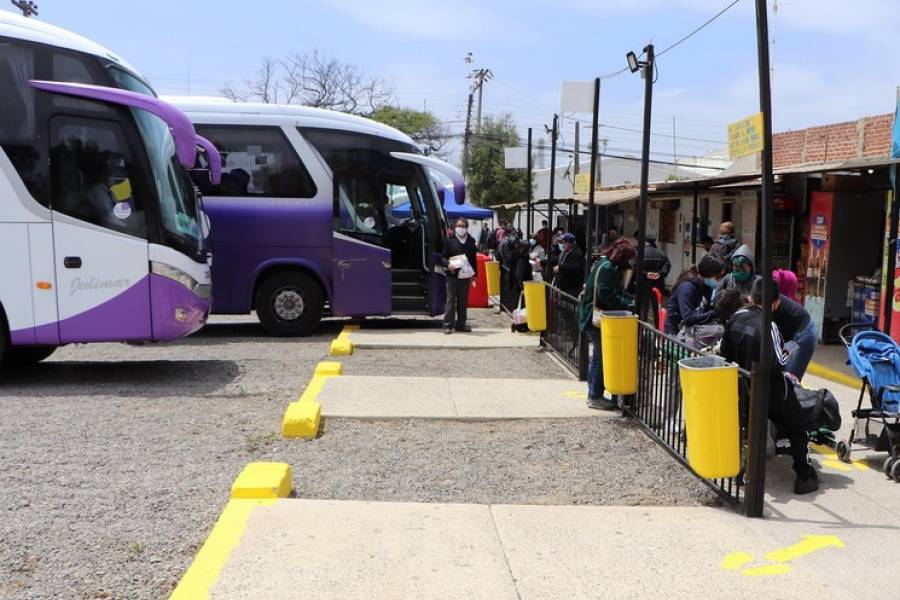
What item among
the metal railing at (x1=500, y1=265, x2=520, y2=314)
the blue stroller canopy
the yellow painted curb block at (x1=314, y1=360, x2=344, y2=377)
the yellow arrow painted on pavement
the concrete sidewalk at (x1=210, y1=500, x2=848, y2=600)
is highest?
the blue stroller canopy

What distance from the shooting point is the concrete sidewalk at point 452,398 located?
7.30m

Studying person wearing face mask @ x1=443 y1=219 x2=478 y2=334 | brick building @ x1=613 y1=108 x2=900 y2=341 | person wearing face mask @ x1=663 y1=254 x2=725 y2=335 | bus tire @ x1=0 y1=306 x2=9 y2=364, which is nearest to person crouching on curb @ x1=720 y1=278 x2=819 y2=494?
person wearing face mask @ x1=663 y1=254 x2=725 y2=335

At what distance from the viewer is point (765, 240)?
15.6 feet

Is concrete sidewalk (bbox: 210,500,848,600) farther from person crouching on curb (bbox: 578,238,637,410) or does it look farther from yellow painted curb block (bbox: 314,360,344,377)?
Result: yellow painted curb block (bbox: 314,360,344,377)

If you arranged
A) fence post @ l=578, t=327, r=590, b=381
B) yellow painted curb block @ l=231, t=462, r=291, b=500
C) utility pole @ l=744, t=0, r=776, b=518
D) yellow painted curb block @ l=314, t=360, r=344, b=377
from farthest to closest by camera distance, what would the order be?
fence post @ l=578, t=327, r=590, b=381 → yellow painted curb block @ l=314, t=360, r=344, b=377 → yellow painted curb block @ l=231, t=462, r=291, b=500 → utility pole @ l=744, t=0, r=776, b=518

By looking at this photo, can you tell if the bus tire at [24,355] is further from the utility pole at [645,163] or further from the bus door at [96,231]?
the utility pole at [645,163]

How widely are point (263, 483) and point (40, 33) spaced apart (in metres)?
5.63

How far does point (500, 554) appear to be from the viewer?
426 cm

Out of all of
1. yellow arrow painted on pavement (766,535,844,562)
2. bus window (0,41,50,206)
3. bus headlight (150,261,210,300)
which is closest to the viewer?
yellow arrow painted on pavement (766,535,844,562)

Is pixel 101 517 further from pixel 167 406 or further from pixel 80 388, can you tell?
pixel 80 388

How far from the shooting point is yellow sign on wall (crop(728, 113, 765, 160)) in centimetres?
478

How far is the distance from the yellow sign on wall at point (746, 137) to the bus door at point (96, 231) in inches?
225

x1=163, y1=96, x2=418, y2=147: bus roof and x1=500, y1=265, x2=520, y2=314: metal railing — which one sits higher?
x1=163, y1=96, x2=418, y2=147: bus roof

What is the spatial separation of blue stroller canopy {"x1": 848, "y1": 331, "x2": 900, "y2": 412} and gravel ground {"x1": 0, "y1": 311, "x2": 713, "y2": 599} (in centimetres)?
159
